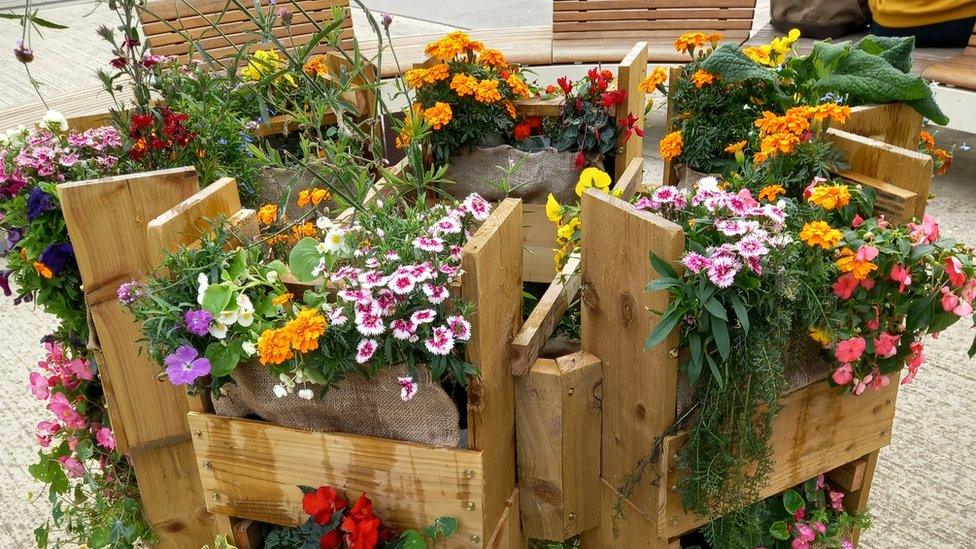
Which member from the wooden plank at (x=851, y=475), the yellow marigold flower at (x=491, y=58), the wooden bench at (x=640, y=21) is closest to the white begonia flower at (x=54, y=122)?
the yellow marigold flower at (x=491, y=58)

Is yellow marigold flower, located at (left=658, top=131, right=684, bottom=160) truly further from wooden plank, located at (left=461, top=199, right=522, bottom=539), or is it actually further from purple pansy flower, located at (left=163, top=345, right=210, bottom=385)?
purple pansy flower, located at (left=163, top=345, right=210, bottom=385)

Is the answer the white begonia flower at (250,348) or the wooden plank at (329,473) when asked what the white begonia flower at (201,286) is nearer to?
the white begonia flower at (250,348)

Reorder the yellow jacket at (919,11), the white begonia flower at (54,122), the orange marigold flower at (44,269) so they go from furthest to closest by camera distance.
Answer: the yellow jacket at (919,11) → the white begonia flower at (54,122) → the orange marigold flower at (44,269)

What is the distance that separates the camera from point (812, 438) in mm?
1779

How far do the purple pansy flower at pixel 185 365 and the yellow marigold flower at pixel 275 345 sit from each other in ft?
0.42

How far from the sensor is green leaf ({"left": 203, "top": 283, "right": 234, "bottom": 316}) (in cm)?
145

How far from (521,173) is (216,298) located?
3.95ft

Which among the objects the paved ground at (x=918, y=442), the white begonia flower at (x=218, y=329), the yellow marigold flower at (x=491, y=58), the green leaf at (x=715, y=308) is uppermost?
the yellow marigold flower at (x=491, y=58)

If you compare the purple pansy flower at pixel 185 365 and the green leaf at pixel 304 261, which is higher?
the green leaf at pixel 304 261

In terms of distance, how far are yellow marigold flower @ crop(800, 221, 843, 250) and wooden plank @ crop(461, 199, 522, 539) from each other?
52 centimetres

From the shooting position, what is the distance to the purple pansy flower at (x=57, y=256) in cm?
189

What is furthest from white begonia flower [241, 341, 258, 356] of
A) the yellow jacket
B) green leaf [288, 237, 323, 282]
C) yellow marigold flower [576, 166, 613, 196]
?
the yellow jacket

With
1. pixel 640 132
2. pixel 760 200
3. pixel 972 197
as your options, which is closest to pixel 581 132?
pixel 640 132

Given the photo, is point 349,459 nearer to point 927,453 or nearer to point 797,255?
point 797,255
